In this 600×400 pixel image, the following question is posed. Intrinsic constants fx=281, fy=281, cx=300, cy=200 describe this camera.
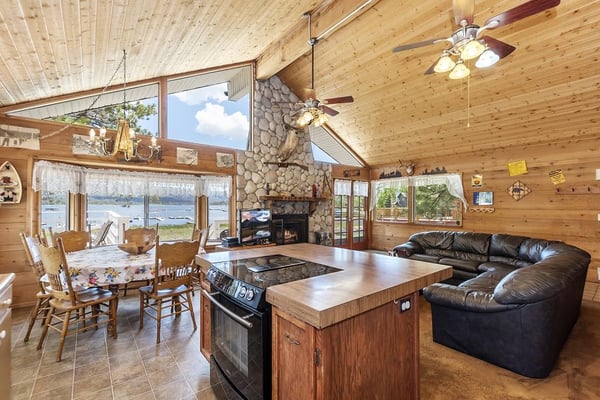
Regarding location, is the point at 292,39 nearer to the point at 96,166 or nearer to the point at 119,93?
the point at 119,93

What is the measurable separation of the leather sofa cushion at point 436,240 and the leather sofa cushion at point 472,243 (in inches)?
3.9

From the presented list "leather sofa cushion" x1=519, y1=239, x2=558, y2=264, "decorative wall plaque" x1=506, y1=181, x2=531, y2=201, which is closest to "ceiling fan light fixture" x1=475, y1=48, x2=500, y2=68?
"leather sofa cushion" x1=519, y1=239, x2=558, y2=264

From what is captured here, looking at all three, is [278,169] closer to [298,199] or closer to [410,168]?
[298,199]

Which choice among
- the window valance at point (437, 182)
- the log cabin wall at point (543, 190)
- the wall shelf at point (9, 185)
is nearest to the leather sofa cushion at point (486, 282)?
the log cabin wall at point (543, 190)

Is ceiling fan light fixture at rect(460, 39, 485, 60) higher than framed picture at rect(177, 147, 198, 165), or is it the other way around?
ceiling fan light fixture at rect(460, 39, 485, 60)

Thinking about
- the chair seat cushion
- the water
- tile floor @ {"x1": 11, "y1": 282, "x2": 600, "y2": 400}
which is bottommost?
tile floor @ {"x1": 11, "y1": 282, "x2": 600, "y2": 400}

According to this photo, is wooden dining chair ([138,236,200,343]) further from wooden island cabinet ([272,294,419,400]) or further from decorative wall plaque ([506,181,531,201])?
decorative wall plaque ([506,181,531,201])

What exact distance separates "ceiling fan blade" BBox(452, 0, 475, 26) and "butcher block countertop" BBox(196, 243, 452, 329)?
6.35 ft

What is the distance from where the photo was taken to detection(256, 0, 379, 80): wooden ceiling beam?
3.88 m

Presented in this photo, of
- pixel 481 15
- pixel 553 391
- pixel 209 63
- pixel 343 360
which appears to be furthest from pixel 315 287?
pixel 209 63

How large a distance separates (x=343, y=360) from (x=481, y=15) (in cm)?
443

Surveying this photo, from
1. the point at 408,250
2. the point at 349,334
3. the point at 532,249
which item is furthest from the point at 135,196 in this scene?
the point at 532,249

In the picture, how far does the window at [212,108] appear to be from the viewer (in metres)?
5.27

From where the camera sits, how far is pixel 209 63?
199 inches
